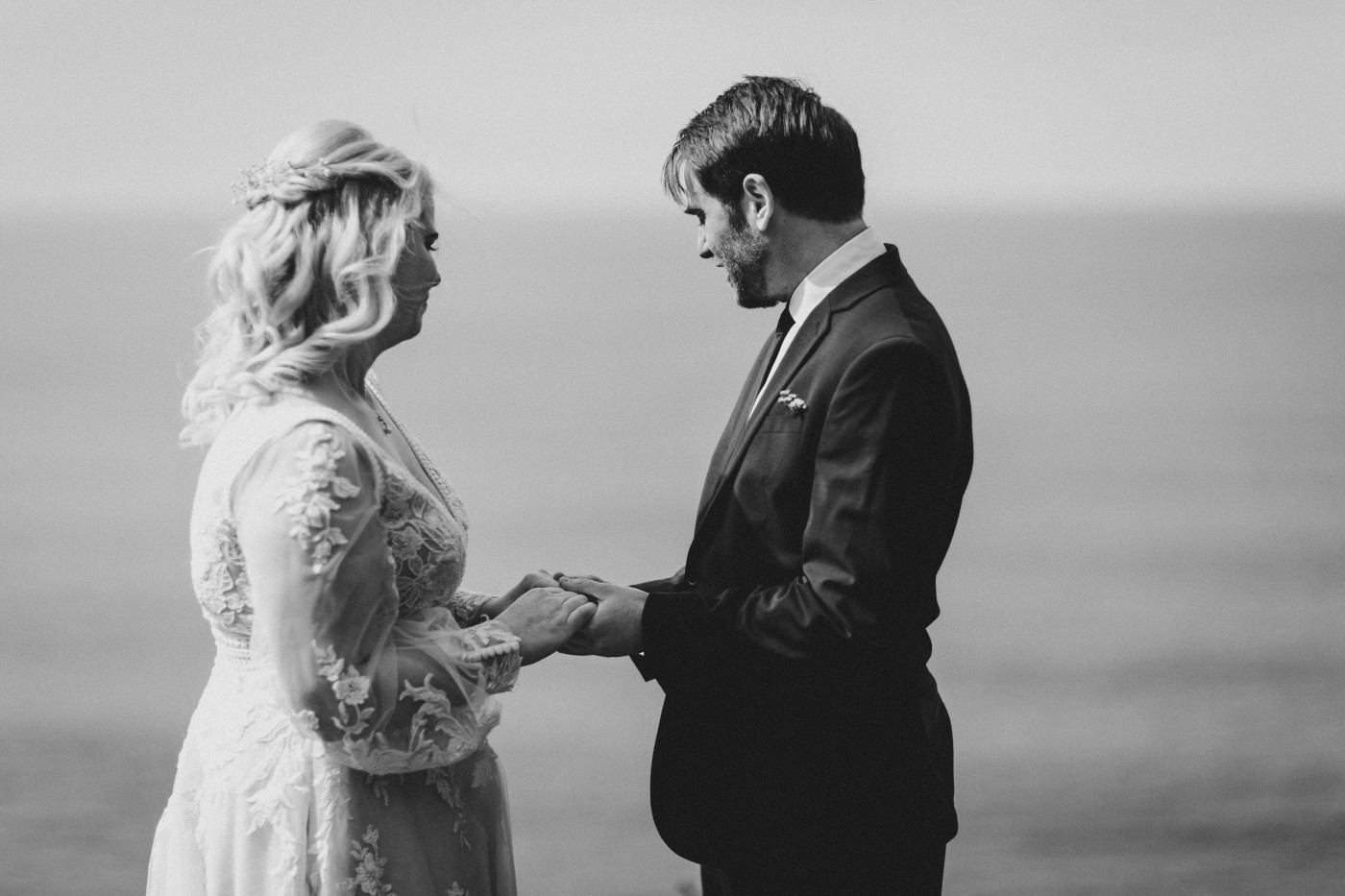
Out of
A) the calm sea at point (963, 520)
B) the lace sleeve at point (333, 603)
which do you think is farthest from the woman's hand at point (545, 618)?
the calm sea at point (963, 520)

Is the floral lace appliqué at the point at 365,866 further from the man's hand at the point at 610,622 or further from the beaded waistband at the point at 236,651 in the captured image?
the man's hand at the point at 610,622

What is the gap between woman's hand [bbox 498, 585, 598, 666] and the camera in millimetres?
1688

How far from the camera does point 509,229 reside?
574 centimetres

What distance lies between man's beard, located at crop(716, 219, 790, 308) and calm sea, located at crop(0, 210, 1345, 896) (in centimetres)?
233

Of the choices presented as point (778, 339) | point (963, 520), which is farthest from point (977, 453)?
point (778, 339)

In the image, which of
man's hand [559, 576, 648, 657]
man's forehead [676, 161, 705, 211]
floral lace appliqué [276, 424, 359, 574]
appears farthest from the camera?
man's forehead [676, 161, 705, 211]

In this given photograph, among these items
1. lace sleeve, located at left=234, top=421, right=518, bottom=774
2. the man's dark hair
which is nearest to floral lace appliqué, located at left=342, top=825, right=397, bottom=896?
lace sleeve, located at left=234, top=421, right=518, bottom=774

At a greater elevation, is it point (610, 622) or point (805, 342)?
point (805, 342)

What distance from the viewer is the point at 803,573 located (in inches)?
68.7

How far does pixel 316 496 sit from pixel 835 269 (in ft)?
2.62

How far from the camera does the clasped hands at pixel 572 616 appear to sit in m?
1.70

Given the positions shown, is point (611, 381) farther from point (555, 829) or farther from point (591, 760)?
point (555, 829)

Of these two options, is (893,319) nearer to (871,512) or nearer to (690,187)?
(871,512)

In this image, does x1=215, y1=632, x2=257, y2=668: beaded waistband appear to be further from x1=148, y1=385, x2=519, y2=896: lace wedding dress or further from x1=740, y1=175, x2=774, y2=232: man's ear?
x1=740, y1=175, x2=774, y2=232: man's ear
